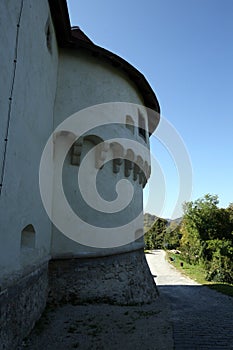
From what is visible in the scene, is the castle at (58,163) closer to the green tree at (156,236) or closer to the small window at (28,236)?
the small window at (28,236)

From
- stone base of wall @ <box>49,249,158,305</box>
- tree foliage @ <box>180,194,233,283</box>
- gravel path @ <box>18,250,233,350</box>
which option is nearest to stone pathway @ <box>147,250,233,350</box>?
gravel path @ <box>18,250,233,350</box>

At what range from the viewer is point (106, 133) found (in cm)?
816

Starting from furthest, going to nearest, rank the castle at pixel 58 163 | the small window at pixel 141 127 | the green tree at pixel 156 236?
the green tree at pixel 156 236 < the small window at pixel 141 127 < the castle at pixel 58 163

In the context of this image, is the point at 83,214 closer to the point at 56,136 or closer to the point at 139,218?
the point at 56,136

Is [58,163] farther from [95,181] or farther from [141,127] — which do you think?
[141,127]

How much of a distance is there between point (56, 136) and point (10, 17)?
3.56 m

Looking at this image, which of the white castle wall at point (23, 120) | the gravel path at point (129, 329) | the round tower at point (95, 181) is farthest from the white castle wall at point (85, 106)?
the gravel path at point (129, 329)

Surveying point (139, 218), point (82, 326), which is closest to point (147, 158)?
point (139, 218)

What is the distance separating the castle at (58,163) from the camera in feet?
13.5

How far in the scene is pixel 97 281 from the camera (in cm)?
725

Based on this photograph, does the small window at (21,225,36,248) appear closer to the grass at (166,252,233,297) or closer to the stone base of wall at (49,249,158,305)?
the stone base of wall at (49,249,158,305)

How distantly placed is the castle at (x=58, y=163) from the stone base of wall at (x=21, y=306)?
0.6 inches

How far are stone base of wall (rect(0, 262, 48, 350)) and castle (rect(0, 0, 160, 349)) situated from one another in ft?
0.05

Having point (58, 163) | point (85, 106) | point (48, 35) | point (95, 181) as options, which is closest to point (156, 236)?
point (95, 181)
